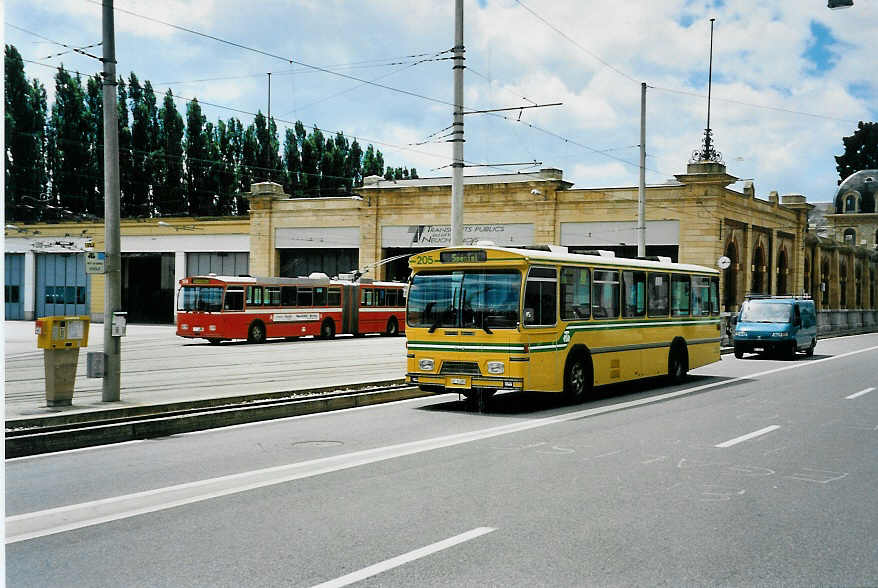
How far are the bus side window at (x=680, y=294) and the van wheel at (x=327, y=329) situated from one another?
24.3 m

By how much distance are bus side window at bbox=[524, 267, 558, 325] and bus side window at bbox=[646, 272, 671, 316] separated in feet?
13.7

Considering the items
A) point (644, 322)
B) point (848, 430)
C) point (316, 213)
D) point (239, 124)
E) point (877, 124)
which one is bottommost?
point (848, 430)

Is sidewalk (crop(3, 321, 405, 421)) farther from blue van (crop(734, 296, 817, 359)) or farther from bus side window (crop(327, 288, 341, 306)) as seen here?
blue van (crop(734, 296, 817, 359))

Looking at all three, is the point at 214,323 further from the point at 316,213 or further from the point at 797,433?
the point at 797,433

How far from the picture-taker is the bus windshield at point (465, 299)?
14445 mm

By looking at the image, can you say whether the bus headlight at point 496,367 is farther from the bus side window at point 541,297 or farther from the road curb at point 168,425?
the road curb at point 168,425

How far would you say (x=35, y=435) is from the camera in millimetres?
10578

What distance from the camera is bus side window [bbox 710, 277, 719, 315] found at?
2188 cm

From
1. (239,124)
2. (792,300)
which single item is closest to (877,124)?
(239,124)

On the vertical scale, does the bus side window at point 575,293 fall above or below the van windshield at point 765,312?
above

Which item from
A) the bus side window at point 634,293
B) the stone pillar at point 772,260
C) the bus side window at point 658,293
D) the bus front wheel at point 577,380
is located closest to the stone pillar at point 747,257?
the stone pillar at point 772,260

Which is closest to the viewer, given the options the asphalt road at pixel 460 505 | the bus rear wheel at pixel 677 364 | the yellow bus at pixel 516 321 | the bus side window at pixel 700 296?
the asphalt road at pixel 460 505

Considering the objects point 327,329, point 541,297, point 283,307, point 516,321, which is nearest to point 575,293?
point 541,297

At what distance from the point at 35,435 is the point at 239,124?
56.4m
